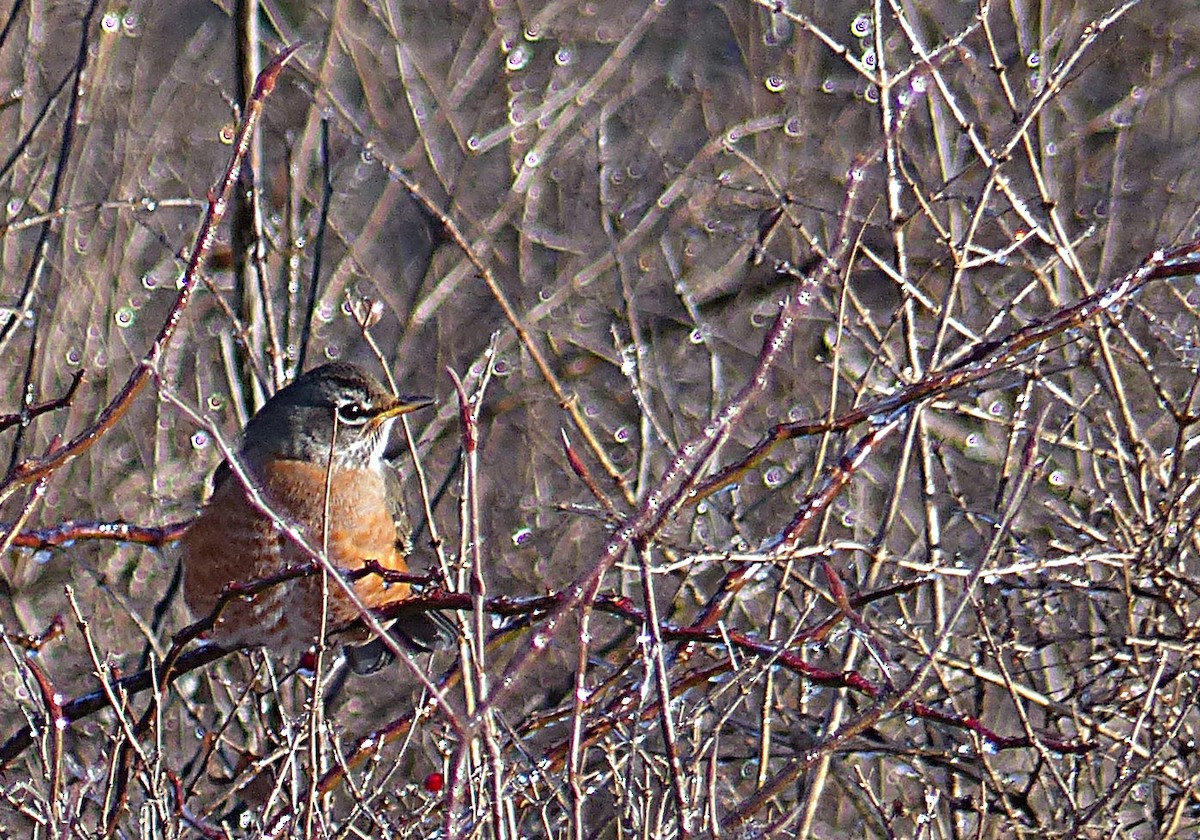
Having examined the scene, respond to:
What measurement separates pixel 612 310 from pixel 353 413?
299cm

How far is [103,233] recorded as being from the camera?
7.76 m

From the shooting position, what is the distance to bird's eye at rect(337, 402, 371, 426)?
5.20 meters

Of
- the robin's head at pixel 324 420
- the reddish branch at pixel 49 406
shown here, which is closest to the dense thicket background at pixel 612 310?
the robin's head at pixel 324 420

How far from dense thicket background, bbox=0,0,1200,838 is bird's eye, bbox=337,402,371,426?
320 millimetres

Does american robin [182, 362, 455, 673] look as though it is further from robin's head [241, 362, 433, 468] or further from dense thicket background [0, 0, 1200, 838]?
dense thicket background [0, 0, 1200, 838]

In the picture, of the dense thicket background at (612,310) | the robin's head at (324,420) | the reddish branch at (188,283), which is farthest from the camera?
the robin's head at (324,420)

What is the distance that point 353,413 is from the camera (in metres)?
5.27

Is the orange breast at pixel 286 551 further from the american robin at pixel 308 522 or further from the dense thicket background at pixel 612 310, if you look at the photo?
the dense thicket background at pixel 612 310

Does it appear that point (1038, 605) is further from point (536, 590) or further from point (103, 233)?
point (103, 233)

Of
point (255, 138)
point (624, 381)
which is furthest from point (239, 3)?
point (624, 381)

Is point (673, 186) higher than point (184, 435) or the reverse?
higher

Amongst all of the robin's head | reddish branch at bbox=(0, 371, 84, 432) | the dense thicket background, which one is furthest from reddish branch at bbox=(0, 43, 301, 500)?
the robin's head

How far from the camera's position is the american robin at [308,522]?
15.0 feet

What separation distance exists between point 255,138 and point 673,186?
10.7 feet
